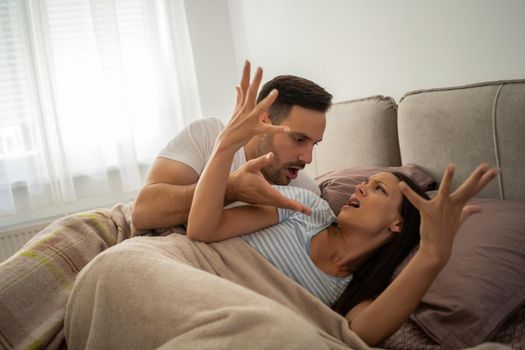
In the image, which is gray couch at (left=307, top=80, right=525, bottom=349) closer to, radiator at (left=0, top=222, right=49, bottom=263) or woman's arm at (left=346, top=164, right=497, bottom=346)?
woman's arm at (left=346, top=164, right=497, bottom=346)

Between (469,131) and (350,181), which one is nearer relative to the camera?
(469,131)

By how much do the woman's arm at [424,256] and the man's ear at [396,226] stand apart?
271mm

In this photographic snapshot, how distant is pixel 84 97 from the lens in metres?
3.21

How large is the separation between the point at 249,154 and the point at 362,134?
19.3 inches

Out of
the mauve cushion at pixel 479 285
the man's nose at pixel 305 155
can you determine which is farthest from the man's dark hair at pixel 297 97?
the mauve cushion at pixel 479 285

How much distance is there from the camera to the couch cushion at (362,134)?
1995 millimetres

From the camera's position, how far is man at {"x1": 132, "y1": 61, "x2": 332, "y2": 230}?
1602 millimetres

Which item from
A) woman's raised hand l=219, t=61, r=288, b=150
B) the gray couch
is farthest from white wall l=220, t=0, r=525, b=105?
woman's raised hand l=219, t=61, r=288, b=150

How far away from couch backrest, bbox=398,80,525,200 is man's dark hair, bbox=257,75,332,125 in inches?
13.3

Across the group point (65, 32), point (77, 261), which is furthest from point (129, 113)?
point (77, 261)

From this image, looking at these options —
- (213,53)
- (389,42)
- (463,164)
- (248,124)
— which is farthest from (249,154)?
(213,53)

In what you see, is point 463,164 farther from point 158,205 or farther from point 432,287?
point 158,205

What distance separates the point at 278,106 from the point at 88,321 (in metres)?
0.95

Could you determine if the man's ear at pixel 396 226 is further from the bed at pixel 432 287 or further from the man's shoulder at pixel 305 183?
the man's shoulder at pixel 305 183
